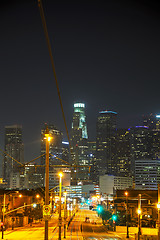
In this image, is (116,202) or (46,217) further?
(116,202)

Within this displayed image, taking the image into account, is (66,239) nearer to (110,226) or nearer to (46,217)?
(110,226)

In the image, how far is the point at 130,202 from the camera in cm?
7862

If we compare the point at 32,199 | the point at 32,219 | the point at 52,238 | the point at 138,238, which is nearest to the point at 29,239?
the point at 52,238

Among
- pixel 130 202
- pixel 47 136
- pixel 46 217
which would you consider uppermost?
pixel 47 136

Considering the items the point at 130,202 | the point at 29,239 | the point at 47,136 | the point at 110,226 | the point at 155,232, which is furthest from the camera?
the point at 130,202

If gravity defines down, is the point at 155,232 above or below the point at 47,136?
below

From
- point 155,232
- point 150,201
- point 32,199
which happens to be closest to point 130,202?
point 150,201

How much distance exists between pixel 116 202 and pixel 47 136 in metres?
67.0

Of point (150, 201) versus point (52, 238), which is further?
point (150, 201)

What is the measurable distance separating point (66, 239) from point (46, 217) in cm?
3054

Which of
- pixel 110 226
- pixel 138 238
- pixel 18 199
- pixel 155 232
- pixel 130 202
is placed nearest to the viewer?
pixel 138 238

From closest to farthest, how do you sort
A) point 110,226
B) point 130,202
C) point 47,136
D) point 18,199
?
point 47,136, point 110,226, point 130,202, point 18,199

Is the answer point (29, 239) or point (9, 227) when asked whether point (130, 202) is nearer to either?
point (9, 227)

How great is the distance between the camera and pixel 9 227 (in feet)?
239
